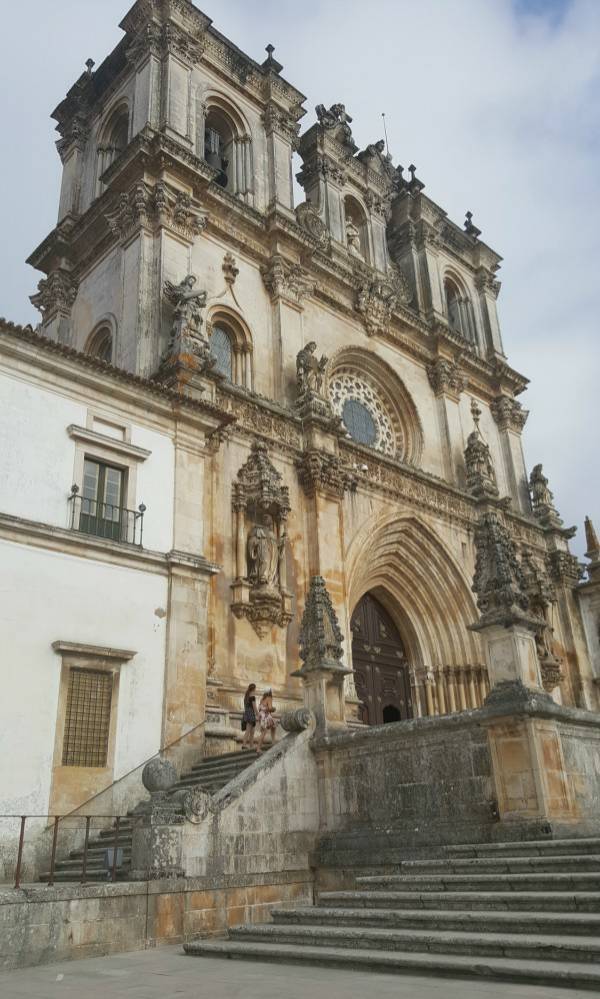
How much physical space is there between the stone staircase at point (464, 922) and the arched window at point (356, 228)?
79.9 ft

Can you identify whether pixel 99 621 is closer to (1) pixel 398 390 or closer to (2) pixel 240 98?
(1) pixel 398 390

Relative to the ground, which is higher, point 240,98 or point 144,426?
point 240,98

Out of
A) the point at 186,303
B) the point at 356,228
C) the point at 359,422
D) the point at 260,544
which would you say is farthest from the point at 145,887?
the point at 356,228

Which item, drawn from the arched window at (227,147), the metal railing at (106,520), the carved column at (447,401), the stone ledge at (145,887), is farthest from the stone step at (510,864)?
the arched window at (227,147)

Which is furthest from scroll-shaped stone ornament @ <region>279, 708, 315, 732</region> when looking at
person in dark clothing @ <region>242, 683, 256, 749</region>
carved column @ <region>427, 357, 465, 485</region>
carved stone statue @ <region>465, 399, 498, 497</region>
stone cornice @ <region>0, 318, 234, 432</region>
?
carved column @ <region>427, 357, 465, 485</region>

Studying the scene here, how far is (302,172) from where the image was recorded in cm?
3050

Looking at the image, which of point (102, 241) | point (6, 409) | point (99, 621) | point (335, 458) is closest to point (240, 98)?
point (102, 241)

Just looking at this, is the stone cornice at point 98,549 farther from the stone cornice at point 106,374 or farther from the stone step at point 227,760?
the stone step at point 227,760

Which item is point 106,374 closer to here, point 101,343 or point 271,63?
point 101,343

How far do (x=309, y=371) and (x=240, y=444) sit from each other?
151 inches

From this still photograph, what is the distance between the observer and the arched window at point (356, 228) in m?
30.6

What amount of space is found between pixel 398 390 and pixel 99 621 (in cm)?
1653

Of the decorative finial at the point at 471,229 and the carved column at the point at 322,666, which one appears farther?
the decorative finial at the point at 471,229

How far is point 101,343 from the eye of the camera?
23.8 m
